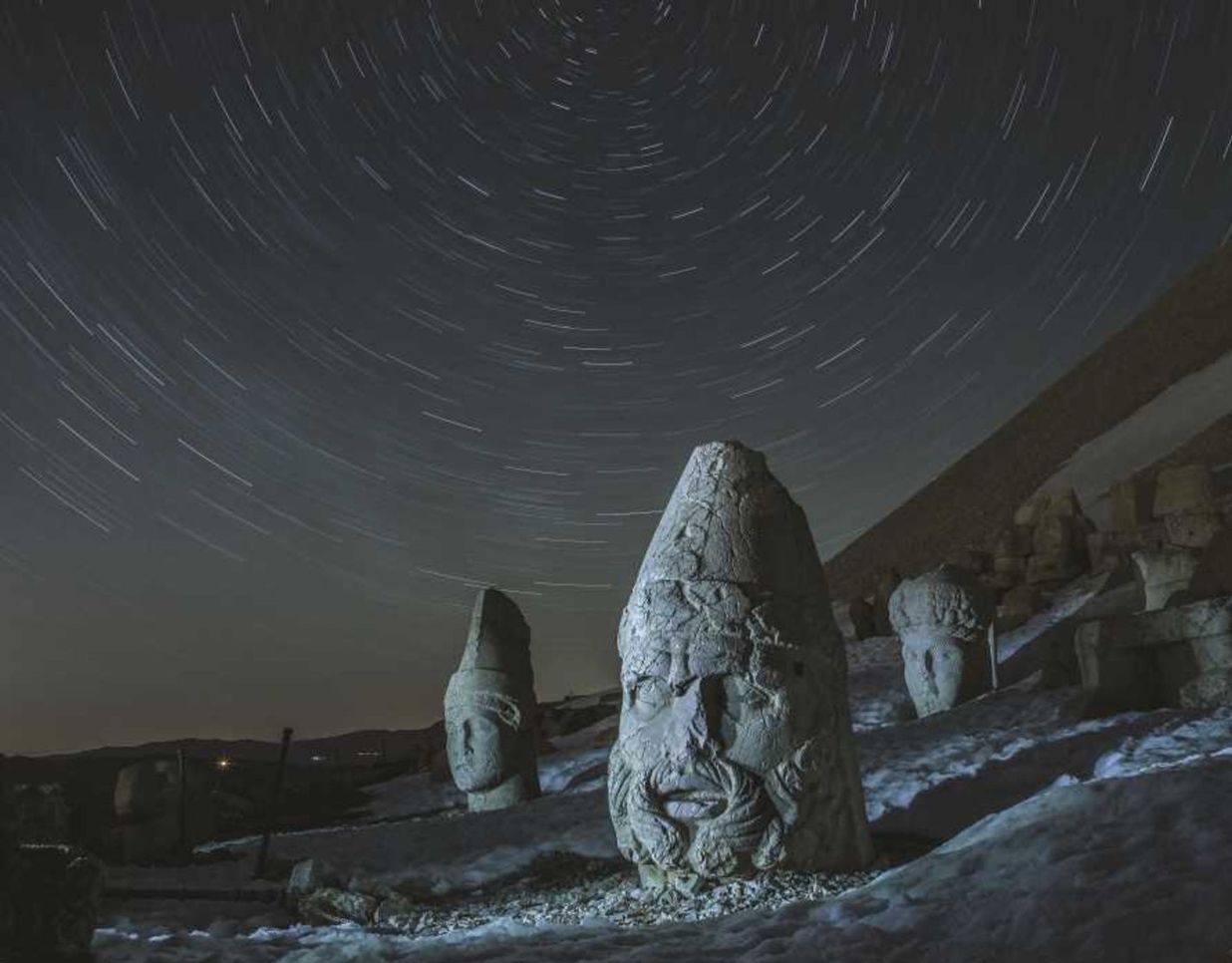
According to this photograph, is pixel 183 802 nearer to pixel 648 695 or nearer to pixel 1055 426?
pixel 648 695

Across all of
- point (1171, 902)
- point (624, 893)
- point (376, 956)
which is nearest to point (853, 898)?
point (1171, 902)

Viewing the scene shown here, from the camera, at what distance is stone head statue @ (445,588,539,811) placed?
46.9 feet

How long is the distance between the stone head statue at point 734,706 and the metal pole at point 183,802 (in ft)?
28.1

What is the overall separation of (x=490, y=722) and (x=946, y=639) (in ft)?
20.5

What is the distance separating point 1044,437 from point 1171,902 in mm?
67387

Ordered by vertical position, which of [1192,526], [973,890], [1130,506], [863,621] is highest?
[1130,506]

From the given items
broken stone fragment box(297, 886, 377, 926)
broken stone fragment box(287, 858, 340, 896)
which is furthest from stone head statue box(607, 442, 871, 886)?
broken stone fragment box(287, 858, 340, 896)

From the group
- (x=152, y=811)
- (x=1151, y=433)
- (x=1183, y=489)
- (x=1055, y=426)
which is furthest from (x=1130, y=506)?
(x=1055, y=426)

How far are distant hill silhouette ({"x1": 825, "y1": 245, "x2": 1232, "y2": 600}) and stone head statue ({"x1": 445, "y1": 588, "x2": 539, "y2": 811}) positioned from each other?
36.9 metres

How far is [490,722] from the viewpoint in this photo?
14477mm

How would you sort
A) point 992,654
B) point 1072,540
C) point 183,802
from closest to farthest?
point 183,802
point 992,654
point 1072,540

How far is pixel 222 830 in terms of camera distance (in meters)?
16.9

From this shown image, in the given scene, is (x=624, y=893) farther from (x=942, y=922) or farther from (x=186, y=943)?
(x=942, y=922)

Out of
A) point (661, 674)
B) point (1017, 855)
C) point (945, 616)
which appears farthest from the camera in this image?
point (945, 616)
